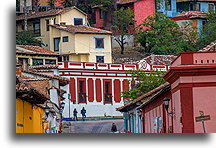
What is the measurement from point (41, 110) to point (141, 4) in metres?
5.34

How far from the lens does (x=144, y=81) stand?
→ 1761 centimetres

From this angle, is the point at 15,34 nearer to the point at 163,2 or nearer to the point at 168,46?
the point at 168,46

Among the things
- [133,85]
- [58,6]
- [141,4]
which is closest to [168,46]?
[133,85]

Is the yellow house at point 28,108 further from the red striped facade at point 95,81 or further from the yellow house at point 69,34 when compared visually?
the red striped facade at point 95,81

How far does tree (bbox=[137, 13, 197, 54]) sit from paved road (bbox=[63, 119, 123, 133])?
150 cm

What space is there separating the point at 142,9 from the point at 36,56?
336 centimetres

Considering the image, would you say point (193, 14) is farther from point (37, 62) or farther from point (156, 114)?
point (156, 114)

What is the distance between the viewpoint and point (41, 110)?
1564 cm

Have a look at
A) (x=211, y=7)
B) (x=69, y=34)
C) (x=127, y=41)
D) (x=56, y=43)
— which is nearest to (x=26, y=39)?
(x=56, y=43)

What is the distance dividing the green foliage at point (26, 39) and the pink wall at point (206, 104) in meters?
2.74

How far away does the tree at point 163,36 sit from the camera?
54.9 ft

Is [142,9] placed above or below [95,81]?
above

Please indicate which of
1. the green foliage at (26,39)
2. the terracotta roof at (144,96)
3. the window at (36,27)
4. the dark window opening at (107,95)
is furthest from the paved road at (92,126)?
the window at (36,27)

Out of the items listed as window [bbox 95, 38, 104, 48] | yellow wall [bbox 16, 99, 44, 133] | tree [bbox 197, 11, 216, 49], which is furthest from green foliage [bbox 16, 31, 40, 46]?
tree [bbox 197, 11, 216, 49]
